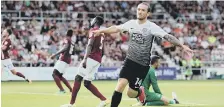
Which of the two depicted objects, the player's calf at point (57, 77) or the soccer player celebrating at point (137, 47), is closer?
the soccer player celebrating at point (137, 47)

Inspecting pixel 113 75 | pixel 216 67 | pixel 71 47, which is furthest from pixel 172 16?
pixel 71 47

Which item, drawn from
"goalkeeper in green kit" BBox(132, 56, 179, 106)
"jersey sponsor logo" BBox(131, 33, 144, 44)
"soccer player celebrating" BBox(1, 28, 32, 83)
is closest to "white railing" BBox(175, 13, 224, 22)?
"soccer player celebrating" BBox(1, 28, 32, 83)

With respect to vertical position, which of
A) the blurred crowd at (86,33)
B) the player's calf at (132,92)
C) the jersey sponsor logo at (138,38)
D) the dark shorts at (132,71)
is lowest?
the blurred crowd at (86,33)

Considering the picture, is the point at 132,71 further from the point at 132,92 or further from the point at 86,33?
the point at 86,33

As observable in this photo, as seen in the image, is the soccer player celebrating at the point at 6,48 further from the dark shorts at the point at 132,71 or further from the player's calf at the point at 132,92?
the dark shorts at the point at 132,71

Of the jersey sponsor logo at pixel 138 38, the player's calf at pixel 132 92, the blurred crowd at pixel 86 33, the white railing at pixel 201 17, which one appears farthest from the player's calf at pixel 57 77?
the white railing at pixel 201 17

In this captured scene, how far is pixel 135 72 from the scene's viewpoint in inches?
538

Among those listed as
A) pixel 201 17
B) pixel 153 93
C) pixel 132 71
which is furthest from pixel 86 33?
pixel 132 71

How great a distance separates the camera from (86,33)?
4297 cm

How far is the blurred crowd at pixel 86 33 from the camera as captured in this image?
40.2 metres

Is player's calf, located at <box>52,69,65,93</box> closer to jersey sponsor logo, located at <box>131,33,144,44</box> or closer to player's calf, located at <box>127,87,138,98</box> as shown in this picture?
player's calf, located at <box>127,87,138,98</box>

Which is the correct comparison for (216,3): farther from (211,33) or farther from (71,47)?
(71,47)

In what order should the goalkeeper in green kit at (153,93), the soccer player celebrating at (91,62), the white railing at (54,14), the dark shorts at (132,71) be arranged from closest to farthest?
the dark shorts at (132,71), the soccer player celebrating at (91,62), the goalkeeper in green kit at (153,93), the white railing at (54,14)

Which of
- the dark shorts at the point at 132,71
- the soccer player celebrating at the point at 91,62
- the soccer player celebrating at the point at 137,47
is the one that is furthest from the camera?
the soccer player celebrating at the point at 91,62
